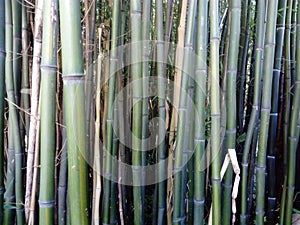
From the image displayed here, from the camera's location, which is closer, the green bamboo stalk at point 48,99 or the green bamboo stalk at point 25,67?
the green bamboo stalk at point 48,99

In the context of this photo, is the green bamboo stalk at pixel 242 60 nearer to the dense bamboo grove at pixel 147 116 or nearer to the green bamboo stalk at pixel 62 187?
the dense bamboo grove at pixel 147 116

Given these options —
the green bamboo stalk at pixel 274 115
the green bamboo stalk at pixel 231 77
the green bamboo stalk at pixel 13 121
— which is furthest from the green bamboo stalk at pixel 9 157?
the green bamboo stalk at pixel 274 115

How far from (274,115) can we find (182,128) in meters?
0.41

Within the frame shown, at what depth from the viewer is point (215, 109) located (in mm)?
896

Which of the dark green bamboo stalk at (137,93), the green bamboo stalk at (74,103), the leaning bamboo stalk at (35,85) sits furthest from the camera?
the dark green bamboo stalk at (137,93)

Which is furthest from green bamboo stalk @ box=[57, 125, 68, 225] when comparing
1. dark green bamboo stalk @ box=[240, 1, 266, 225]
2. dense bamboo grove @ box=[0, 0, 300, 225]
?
dark green bamboo stalk @ box=[240, 1, 266, 225]

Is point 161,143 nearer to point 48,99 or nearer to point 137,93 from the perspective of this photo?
point 137,93

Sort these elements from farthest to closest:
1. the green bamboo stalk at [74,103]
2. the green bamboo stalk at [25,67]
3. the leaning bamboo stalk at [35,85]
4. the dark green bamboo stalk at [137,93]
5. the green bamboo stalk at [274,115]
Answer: the green bamboo stalk at [274,115] → the green bamboo stalk at [25,67] → the dark green bamboo stalk at [137,93] → the leaning bamboo stalk at [35,85] → the green bamboo stalk at [74,103]

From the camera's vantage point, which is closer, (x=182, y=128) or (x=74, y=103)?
(x=74, y=103)

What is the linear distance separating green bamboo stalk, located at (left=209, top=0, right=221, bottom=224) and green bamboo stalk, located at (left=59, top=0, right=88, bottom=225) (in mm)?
433

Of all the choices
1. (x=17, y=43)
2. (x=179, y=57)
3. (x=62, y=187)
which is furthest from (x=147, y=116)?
(x=17, y=43)

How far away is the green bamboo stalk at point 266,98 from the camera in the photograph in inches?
39.1

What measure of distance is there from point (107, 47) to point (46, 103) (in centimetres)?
46

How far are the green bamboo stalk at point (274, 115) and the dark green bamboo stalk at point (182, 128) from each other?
1.24 ft
